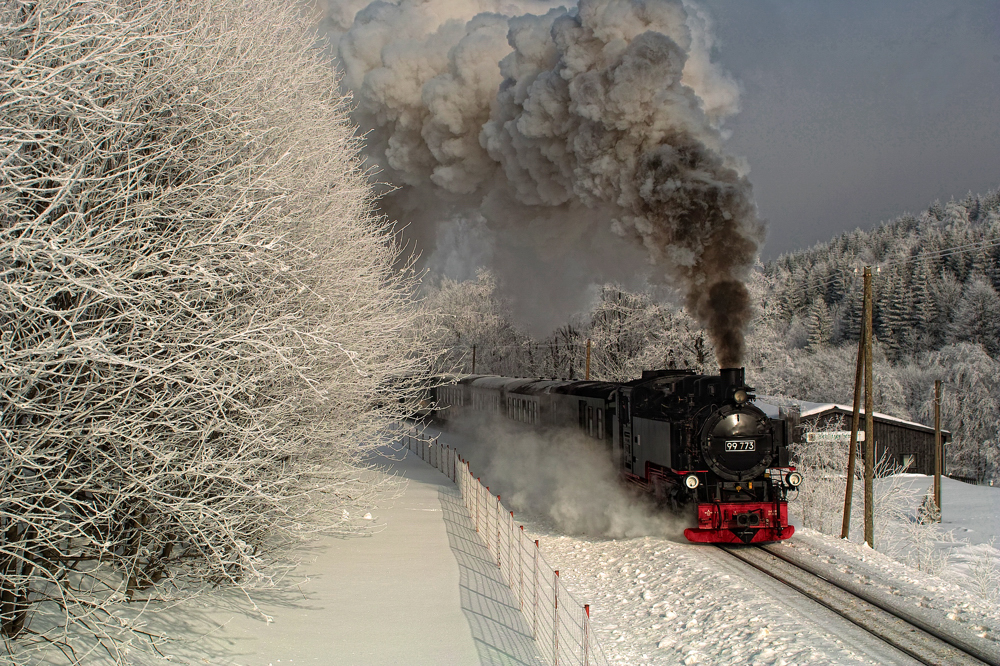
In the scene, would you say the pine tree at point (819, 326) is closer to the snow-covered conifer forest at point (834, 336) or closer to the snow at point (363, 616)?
the snow-covered conifer forest at point (834, 336)

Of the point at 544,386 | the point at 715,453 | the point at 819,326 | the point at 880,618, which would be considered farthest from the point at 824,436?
the point at 819,326

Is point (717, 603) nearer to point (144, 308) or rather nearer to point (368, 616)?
Result: point (368, 616)

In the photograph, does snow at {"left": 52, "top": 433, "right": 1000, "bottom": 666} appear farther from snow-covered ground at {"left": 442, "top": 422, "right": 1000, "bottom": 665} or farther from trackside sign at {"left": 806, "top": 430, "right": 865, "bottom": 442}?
trackside sign at {"left": 806, "top": 430, "right": 865, "bottom": 442}

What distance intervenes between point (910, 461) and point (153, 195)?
29.8m

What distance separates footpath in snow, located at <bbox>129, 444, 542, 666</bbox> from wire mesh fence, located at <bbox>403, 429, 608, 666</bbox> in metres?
0.16

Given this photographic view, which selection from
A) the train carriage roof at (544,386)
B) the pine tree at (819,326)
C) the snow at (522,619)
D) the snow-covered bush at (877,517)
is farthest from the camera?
the pine tree at (819,326)

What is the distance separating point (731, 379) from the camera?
377 inches

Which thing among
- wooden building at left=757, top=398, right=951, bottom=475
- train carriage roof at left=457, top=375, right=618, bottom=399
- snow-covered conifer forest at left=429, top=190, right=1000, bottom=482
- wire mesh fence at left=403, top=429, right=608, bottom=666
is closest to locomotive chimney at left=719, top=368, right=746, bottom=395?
train carriage roof at left=457, top=375, right=618, bottom=399

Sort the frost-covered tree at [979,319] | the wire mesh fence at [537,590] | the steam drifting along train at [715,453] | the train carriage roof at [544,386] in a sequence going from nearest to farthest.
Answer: the wire mesh fence at [537,590] → the steam drifting along train at [715,453] → the train carriage roof at [544,386] → the frost-covered tree at [979,319]

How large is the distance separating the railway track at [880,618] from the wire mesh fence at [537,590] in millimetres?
2439

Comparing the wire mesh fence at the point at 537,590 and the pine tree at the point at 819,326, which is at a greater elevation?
the pine tree at the point at 819,326

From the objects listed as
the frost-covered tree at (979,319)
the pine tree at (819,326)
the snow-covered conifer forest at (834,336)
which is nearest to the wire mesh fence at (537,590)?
the snow-covered conifer forest at (834,336)

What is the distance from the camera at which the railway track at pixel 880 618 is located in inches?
226

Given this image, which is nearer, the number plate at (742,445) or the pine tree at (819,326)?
the number plate at (742,445)
